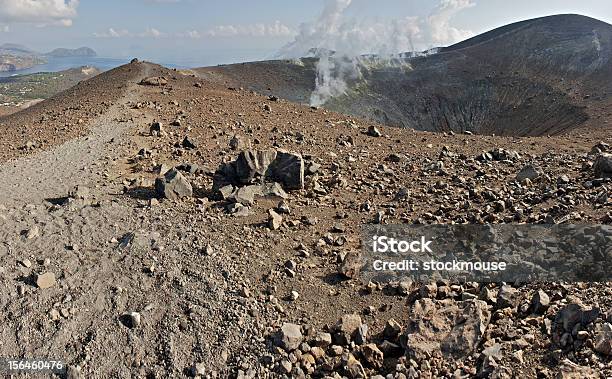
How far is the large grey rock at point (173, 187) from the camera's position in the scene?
1026cm

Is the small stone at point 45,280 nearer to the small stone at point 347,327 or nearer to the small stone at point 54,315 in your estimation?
the small stone at point 54,315

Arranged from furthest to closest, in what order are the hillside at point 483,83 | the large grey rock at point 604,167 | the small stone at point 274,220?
1. the hillside at point 483,83
2. the large grey rock at point 604,167
3. the small stone at point 274,220

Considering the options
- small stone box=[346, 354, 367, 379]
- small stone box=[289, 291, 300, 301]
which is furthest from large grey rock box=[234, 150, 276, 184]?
small stone box=[346, 354, 367, 379]

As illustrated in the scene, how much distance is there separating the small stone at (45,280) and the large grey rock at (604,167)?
1197 cm

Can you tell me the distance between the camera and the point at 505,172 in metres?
12.2

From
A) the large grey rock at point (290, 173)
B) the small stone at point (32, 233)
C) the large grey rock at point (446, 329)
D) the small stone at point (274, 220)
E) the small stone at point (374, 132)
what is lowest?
the large grey rock at point (446, 329)

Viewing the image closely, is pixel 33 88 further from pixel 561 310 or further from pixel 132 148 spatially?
pixel 561 310

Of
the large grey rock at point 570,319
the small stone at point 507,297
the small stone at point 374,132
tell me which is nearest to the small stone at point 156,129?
the small stone at point 374,132

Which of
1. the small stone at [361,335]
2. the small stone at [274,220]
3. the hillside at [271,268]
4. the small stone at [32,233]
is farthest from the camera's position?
the small stone at [274,220]

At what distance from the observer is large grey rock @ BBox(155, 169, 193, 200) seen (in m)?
10.3

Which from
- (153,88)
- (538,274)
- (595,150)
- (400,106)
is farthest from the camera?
(400,106)

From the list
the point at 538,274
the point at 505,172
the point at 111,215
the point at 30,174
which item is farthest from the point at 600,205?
the point at 30,174

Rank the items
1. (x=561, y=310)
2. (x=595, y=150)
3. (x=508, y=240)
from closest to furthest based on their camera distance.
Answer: (x=561, y=310)
(x=508, y=240)
(x=595, y=150)

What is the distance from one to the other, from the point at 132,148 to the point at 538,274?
1229 cm
